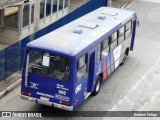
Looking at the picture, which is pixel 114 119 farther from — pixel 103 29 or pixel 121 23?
pixel 121 23

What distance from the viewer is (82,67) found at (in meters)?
14.5

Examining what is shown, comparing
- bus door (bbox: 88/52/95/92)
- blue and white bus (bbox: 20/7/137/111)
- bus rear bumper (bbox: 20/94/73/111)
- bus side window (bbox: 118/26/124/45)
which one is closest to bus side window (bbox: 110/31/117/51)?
bus side window (bbox: 118/26/124/45)

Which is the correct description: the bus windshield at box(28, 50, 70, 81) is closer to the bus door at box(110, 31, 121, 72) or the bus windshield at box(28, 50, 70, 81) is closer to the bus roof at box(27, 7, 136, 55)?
the bus roof at box(27, 7, 136, 55)

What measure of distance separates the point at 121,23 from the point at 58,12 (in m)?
8.97

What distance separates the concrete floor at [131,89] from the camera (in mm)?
15711

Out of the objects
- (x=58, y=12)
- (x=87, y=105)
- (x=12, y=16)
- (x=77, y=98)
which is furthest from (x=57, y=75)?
(x=58, y=12)

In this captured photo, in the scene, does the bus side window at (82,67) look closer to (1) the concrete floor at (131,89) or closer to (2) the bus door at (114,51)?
(1) the concrete floor at (131,89)

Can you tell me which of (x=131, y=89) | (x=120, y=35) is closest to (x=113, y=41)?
(x=120, y=35)

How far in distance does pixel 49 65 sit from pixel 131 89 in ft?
16.6

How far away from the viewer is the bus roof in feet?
46.2

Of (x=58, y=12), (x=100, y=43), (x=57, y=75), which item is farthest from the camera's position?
(x=58, y=12)

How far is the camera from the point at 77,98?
47.2 feet

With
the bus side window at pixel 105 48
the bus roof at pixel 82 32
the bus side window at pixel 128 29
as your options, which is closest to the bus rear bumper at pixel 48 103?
the bus roof at pixel 82 32

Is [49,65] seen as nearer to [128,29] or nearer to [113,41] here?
[113,41]
